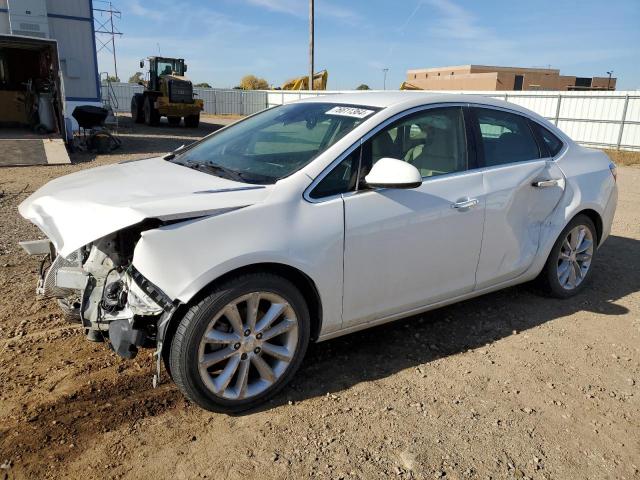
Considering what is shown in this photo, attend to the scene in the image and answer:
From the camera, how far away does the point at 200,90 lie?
140ft

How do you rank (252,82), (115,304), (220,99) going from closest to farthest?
(115,304), (220,99), (252,82)

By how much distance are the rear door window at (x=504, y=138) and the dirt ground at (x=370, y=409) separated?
1.29 m

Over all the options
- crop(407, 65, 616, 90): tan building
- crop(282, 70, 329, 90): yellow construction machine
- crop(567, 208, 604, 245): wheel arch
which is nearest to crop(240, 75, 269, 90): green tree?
crop(407, 65, 616, 90): tan building

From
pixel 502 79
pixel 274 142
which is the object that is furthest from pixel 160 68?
pixel 502 79

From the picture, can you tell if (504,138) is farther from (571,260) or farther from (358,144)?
(358,144)

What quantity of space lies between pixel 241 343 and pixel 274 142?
155 centimetres

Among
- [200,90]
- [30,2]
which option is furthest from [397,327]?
[200,90]

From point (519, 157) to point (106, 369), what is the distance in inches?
129

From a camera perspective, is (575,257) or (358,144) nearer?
(358,144)

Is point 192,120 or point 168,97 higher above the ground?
point 168,97

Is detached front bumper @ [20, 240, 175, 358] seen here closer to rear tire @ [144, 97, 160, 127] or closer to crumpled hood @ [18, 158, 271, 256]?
crumpled hood @ [18, 158, 271, 256]

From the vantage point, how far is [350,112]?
3.42m

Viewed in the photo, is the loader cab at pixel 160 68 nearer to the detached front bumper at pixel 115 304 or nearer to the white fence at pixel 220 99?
the white fence at pixel 220 99

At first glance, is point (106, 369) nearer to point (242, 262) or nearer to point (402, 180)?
point (242, 262)
